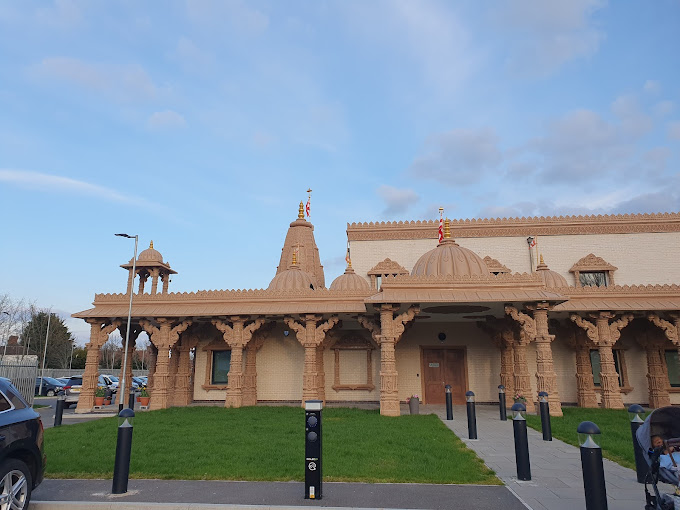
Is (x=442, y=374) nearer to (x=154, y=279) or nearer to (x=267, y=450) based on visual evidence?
(x=267, y=450)

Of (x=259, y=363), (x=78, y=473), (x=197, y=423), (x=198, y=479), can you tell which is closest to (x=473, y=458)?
(x=198, y=479)

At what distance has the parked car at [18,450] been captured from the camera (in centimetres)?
505

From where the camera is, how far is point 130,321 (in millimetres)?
18578

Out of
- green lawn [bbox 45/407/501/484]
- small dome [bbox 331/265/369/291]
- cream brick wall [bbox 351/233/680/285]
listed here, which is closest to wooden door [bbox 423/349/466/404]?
small dome [bbox 331/265/369/291]

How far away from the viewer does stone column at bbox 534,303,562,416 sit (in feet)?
49.7

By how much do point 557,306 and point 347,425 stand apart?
9.61 meters

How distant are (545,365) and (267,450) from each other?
1041 centimetres

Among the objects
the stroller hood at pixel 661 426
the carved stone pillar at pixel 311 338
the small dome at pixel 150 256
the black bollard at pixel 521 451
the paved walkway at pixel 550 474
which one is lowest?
the paved walkway at pixel 550 474

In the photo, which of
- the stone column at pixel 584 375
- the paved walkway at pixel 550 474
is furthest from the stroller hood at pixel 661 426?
the stone column at pixel 584 375

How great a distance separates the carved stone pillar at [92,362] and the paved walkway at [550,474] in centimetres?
1448

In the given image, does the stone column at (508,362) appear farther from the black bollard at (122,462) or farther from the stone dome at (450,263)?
the black bollard at (122,462)

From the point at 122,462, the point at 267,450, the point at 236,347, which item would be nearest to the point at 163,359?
the point at 236,347

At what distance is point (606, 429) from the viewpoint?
11.9 metres

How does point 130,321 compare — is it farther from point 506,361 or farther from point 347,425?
point 506,361
